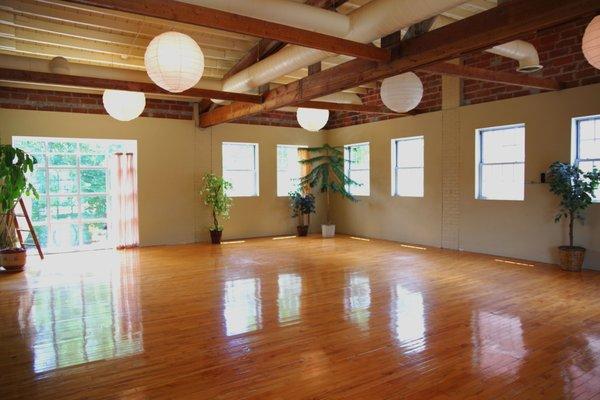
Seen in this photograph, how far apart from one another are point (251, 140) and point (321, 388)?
738cm

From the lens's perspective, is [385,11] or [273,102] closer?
[385,11]

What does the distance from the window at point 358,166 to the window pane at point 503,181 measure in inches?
108

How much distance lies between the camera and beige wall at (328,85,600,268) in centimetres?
612

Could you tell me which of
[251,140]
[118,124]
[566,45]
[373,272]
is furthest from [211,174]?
[566,45]

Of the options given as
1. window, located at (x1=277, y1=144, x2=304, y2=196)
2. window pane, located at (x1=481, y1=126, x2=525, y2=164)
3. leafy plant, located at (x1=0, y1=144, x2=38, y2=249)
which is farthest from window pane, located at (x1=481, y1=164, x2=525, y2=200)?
leafy plant, located at (x1=0, y1=144, x2=38, y2=249)

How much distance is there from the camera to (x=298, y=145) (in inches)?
397

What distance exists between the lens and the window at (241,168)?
368 inches

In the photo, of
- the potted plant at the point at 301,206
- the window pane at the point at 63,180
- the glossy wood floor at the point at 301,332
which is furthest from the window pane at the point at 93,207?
the potted plant at the point at 301,206

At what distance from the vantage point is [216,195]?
341 inches

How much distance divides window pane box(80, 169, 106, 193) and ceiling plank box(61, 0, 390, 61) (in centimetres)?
614

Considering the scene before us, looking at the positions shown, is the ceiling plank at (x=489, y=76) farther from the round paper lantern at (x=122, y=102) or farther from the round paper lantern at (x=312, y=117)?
the round paper lantern at (x=122, y=102)

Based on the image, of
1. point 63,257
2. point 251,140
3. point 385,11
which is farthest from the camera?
point 251,140

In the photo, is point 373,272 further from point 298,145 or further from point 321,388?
point 298,145

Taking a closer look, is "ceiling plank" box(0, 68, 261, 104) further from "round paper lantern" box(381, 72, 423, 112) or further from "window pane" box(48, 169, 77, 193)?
"window pane" box(48, 169, 77, 193)
